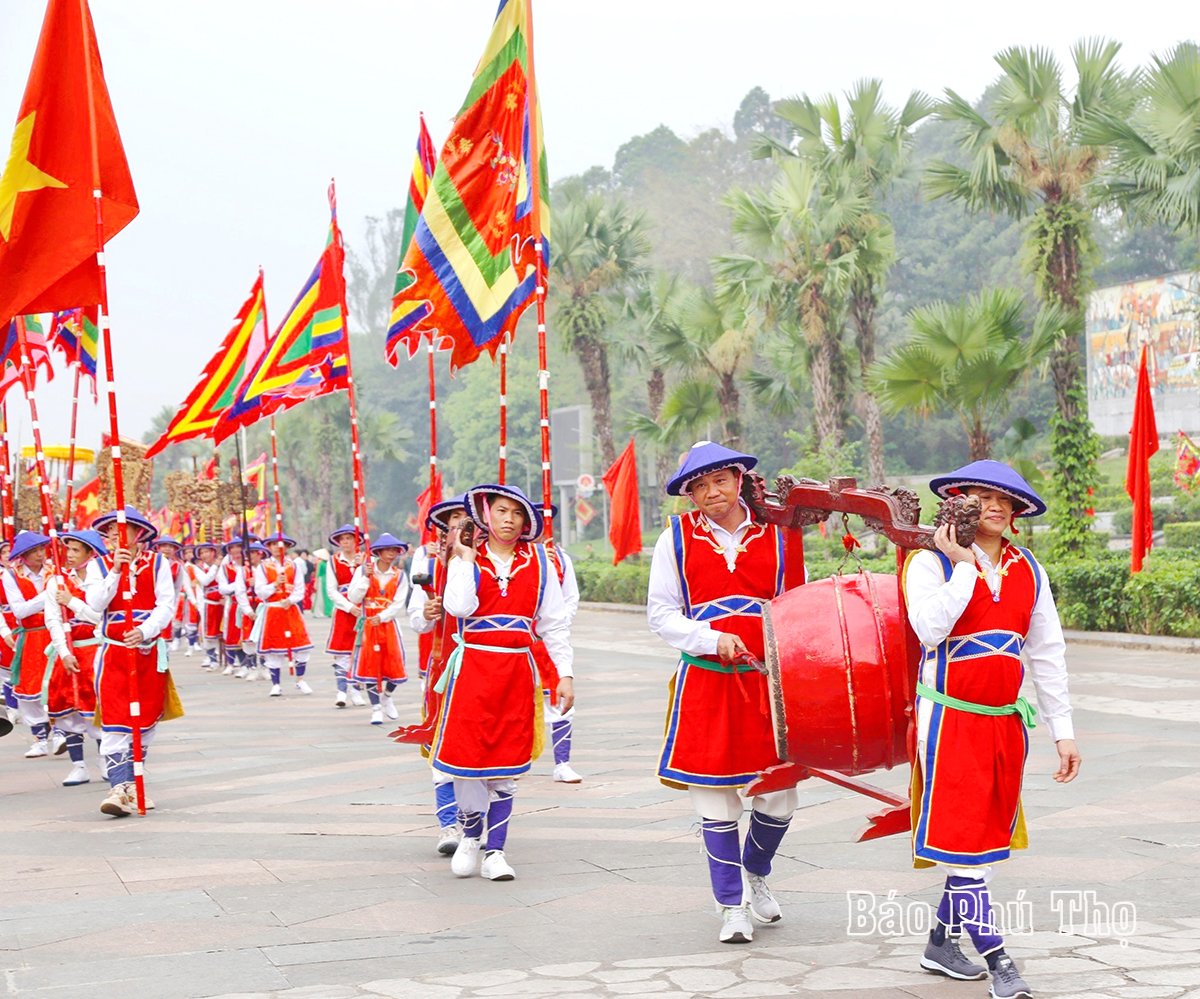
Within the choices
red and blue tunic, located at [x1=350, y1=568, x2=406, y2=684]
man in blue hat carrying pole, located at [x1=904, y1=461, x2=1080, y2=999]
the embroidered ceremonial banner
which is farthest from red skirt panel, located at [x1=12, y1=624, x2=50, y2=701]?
man in blue hat carrying pole, located at [x1=904, y1=461, x2=1080, y2=999]

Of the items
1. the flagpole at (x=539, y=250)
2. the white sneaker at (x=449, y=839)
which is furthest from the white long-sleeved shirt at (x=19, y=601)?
the white sneaker at (x=449, y=839)

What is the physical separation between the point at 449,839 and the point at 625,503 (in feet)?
60.5

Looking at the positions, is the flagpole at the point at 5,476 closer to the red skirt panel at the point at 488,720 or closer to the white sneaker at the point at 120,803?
the white sneaker at the point at 120,803

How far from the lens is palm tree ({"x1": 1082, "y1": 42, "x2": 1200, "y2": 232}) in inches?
677

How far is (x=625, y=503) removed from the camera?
1012 inches

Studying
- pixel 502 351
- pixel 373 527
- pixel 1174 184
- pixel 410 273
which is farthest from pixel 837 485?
pixel 373 527

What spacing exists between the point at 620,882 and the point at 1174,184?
13.8 metres

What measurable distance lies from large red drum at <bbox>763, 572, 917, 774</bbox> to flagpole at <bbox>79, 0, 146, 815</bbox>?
197 inches

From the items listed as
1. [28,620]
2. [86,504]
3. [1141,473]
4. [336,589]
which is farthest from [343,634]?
[86,504]

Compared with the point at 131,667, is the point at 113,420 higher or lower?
higher

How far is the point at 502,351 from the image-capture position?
9953mm

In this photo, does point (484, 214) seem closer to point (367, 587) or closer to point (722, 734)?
point (367, 587)

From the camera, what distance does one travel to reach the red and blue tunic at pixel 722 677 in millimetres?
5590

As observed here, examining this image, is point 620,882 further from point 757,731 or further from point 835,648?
point 835,648
